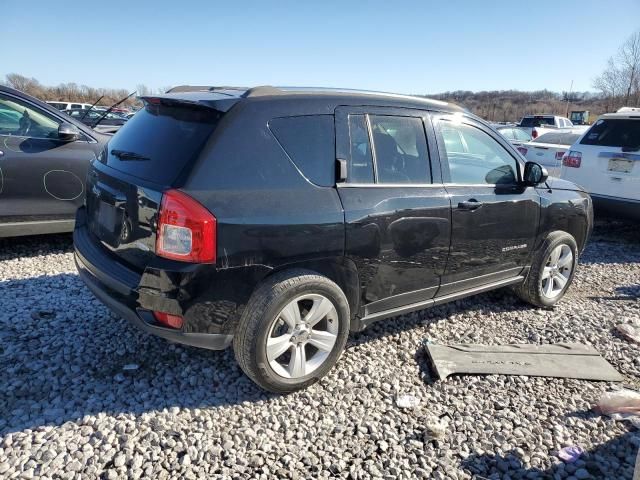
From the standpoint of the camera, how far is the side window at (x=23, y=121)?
4895mm

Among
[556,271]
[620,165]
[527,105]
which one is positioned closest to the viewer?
[556,271]

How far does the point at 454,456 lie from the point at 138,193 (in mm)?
2242

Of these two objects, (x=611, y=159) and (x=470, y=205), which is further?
(x=611, y=159)

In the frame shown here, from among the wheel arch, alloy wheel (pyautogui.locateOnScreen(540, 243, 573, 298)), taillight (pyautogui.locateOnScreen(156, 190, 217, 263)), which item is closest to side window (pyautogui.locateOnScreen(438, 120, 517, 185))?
alloy wheel (pyautogui.locateOnScreen(540, 243, 573, 298))

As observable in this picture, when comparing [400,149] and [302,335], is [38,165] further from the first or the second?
[400,149]

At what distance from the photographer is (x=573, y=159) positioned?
7.26m

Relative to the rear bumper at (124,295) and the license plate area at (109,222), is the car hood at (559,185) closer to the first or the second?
the rear bumper at (124,295)

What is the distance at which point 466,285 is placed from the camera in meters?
3.83

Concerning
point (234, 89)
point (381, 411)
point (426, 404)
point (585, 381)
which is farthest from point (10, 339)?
point (585, 381)

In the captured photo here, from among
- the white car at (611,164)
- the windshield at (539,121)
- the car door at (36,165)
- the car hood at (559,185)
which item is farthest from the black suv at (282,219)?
the windshield at (539,121)

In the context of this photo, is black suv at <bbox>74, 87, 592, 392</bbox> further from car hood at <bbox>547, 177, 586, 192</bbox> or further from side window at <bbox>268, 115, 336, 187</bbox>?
car hood at <bbox>547, 177, 586, 192</bbox>

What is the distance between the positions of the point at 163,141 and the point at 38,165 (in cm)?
287

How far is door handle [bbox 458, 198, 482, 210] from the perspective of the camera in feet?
11.5

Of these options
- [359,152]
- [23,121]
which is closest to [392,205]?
[359,152]
